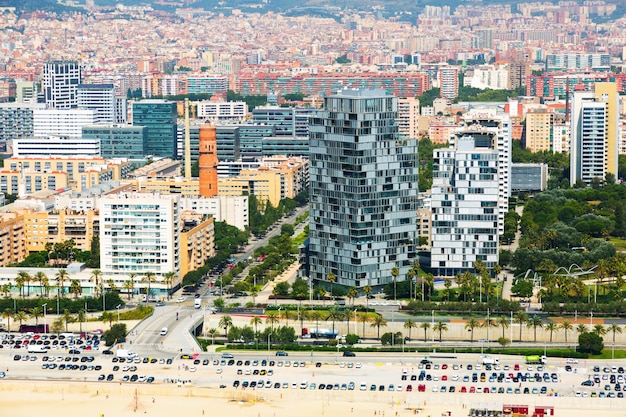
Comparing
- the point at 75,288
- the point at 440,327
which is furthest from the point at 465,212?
the point at 75,288

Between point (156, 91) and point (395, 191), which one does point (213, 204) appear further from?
point (156, 91)

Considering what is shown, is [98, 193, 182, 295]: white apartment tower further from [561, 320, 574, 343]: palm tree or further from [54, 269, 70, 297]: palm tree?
[561, 320, 574, 343]: palm tree

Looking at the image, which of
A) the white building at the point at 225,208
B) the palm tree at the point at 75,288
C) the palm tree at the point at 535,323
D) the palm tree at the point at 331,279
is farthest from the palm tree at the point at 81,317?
the white building at the point at 225,208

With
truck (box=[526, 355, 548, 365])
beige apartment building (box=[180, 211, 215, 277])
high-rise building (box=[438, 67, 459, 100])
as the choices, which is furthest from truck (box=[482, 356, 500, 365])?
high-rise building (box=[438, 67, 459, 100])

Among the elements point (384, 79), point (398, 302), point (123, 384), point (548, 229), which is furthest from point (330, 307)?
point (384, 79)

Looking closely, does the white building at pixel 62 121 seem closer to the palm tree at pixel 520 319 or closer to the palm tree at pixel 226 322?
the palm tree at pixel 226 322

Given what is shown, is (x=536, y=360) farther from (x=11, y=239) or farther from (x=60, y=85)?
(x=60, y=85)
